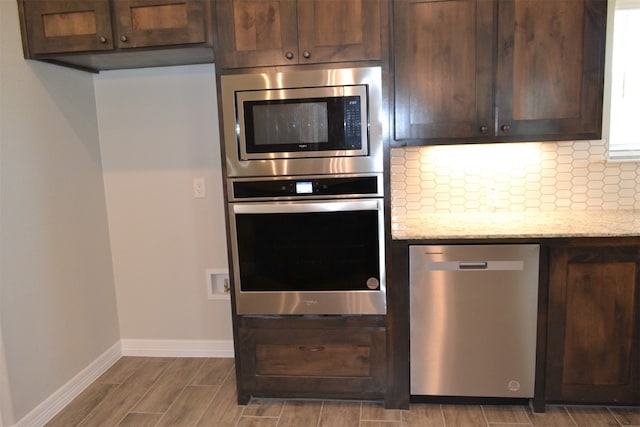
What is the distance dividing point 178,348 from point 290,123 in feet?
5.92

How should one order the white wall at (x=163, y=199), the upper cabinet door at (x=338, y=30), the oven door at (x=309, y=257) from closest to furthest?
the upper cabinet door at (x=338, y=30) < the oven door at (x=309, y=257) < the white wall at (x=163, y=199)

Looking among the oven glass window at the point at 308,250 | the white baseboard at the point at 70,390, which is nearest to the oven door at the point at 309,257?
the oven glass window at the point at 308,250

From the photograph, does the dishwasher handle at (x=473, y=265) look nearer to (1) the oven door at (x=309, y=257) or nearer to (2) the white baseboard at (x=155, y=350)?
(1) the oven door at (x=309, y=257)

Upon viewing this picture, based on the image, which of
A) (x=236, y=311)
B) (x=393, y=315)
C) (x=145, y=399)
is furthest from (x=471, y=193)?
(x=145, y=399)

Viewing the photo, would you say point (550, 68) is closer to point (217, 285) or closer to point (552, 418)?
point (552, 418)

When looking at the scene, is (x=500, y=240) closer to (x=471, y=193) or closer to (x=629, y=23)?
(x=471, y=193)

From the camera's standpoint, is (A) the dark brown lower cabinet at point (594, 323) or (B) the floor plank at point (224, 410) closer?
(A) the dark brown lower cabinet at point (594, 323)

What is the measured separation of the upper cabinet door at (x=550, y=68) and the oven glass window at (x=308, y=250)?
92 centimetres

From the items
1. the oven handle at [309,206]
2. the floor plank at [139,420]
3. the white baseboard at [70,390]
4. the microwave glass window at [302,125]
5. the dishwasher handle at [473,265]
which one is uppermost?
the microwave glass window at [302,125]

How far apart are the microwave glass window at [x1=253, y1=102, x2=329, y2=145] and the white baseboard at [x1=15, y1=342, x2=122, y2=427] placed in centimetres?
178

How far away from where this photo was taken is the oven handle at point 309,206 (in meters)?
2.06

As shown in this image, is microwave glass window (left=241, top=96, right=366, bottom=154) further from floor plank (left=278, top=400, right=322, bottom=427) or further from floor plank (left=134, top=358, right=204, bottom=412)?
floor plank (left=134, top=358, right=204, bottom=412)

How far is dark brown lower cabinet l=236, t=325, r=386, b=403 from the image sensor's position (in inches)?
86.9

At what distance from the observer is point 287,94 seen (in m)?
2.04
